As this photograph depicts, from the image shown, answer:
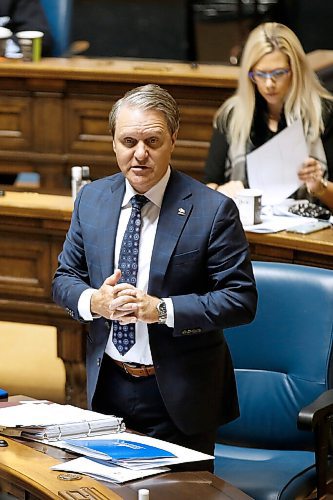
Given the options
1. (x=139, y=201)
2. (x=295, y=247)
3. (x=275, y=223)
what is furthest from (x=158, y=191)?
(x=275, y=223)

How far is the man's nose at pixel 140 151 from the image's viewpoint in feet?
9.19

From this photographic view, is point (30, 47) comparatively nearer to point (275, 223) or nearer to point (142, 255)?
point (275, 223)

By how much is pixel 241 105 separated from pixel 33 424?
86.7 inches

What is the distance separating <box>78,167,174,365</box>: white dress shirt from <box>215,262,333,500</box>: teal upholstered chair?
0.62 meters

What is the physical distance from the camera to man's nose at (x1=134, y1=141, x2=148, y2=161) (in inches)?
110

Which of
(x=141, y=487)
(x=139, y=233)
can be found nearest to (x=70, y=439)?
(x=141, y=487)

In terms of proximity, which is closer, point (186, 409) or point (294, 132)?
point (186, 409)

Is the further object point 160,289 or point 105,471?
point 160,289

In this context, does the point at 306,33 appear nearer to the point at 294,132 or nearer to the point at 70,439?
the point at 294,132

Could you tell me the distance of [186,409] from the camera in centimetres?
292

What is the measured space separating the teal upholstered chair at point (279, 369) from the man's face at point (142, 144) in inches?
31.1

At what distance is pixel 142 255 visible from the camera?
9.59 ft

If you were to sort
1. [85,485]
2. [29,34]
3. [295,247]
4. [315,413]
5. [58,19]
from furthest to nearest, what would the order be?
[58,19]
[29,34]
[295,247]
[315,413]
[85,485]

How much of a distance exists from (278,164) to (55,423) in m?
2.03
